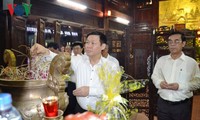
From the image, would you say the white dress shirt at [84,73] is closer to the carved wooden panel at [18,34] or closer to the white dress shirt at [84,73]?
the white dress shirt at [84,73]

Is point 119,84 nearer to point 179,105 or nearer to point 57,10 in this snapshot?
point 179,105

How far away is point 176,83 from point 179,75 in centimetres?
17

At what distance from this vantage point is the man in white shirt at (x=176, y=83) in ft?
7.52

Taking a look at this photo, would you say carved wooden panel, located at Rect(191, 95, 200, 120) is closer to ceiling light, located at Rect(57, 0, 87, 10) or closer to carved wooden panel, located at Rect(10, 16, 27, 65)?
carved wooden panel, located at Rect(10, 16, 27, 65)

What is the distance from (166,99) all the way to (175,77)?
0.92ft

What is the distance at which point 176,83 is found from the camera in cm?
226

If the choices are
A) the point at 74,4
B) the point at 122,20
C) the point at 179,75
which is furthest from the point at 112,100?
the point at 122,20

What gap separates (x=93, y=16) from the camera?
23.9 feet

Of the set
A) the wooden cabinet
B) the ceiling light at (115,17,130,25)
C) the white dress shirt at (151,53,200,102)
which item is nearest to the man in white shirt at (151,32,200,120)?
the white dress shirt at (151,53,200,102)

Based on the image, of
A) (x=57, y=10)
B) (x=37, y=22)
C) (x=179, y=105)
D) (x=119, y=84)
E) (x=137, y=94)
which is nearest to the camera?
(x=119, y=84)

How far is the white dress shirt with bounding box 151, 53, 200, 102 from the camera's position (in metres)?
2.29

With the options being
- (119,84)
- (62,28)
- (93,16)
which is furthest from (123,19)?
(119,84)

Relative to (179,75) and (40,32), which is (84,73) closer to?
(179,75)

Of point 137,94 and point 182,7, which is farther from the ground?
point 182,7
